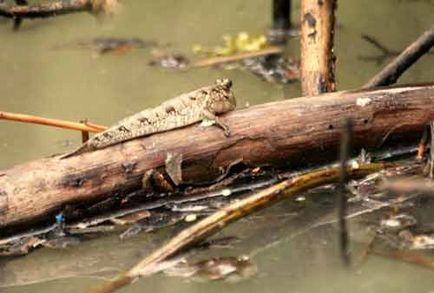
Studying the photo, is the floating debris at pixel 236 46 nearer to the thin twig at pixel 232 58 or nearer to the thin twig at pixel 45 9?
the thin twig at pixel 232 58

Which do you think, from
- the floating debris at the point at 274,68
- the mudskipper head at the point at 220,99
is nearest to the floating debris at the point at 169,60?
the floating debris at the point at 274,68

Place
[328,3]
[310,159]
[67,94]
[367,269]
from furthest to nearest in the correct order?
[67,94] → [328,3] → [310,159] → [367,269]

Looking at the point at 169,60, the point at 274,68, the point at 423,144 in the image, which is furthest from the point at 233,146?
the point at 169,60

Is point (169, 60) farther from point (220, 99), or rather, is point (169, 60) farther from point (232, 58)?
point (220, 99)

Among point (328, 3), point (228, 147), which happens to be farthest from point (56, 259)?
point (328, 3)

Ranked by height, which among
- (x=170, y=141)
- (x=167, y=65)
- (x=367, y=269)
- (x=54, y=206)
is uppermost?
(x=167, y=65)

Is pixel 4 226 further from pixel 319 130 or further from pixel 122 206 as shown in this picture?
pixel 319 130

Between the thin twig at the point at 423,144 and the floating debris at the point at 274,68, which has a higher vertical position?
the floating debris at the point at 274,68
